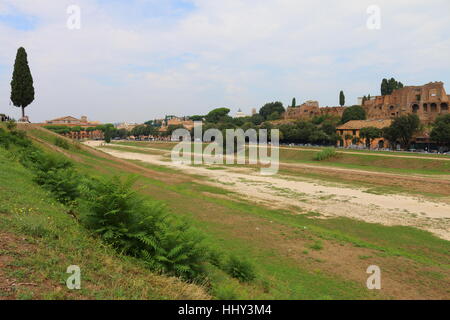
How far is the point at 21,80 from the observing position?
4356cm

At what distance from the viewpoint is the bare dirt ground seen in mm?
20047

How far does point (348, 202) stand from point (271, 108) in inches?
5266

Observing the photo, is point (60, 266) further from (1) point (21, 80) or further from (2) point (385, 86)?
(2) point (385, 86)

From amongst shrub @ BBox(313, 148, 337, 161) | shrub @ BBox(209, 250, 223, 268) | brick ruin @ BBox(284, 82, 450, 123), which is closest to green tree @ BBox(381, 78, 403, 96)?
brick ruin @ BBox(284, 82, 450, 123)

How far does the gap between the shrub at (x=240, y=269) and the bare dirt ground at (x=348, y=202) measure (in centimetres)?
1290

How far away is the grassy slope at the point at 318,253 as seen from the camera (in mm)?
9242

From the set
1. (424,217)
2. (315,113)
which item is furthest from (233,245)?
(315,113)

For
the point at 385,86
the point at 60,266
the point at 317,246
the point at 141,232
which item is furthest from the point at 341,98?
the point at 60,266

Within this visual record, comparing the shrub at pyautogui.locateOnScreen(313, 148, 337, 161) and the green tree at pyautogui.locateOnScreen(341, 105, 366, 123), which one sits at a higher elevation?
the green tree at pyautogui.locateOnScreen(341, 105, 366, 123)

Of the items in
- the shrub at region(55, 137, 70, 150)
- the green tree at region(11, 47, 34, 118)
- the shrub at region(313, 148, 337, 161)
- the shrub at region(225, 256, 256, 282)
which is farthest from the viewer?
the shrub at region(313, 148, 337, 161)

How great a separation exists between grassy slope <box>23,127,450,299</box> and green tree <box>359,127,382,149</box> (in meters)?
57.7

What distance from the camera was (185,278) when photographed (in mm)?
7281

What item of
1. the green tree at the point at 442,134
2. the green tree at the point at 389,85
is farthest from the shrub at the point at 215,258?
the green tree at the point at 389,85

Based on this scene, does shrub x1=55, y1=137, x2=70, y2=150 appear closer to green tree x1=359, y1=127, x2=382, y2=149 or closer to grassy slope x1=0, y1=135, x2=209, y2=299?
grassy slope x1=0, y1=135, x2=209, y2=299
